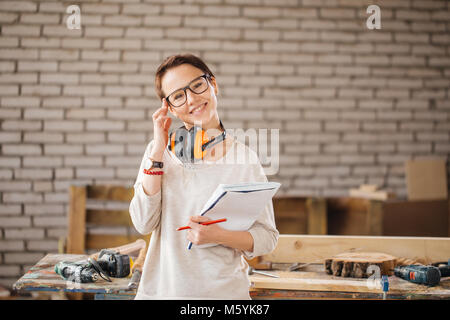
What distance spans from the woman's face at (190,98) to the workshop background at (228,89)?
8.44 ft

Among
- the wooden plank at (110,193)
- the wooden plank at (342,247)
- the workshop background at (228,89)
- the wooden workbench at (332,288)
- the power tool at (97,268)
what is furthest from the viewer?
the workshop background at (228,89)

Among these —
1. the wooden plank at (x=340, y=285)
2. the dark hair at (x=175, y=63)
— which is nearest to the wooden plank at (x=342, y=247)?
the wooden plank at (x=340, y=285)

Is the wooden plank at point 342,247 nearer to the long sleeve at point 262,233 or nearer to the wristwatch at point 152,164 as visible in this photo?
the long sleeve at point 262,233

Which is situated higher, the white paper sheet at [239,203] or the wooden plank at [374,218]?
the white paper sheet at [239,203]

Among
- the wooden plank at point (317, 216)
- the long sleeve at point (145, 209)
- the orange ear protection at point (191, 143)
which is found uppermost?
the orange ear protection at point (191, 143)

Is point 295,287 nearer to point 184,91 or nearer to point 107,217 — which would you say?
point 184,91

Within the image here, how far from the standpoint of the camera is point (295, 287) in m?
1.73

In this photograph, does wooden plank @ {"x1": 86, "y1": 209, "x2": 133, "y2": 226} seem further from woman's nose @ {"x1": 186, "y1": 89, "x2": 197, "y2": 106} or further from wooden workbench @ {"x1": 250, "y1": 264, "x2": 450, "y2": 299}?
woman's nose @ {"x1": 186, "y1": 89, "x2": 197, "y2": 106}

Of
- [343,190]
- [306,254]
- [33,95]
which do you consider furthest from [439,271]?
[33,95]

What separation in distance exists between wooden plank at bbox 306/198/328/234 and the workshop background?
446mm

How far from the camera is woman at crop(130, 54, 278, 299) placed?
53.6 inches

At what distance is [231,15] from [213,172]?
9.80ft

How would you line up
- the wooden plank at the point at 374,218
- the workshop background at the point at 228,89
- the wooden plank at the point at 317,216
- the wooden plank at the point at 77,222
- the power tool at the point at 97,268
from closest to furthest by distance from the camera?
the power tool at the point at 97,268
the wooden plank at the point at 77,222
the wooden plank at the point at 374,218
the wooden plank at the point at 317,216
the workshop background at the point at 228,89

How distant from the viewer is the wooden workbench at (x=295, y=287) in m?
1.65
